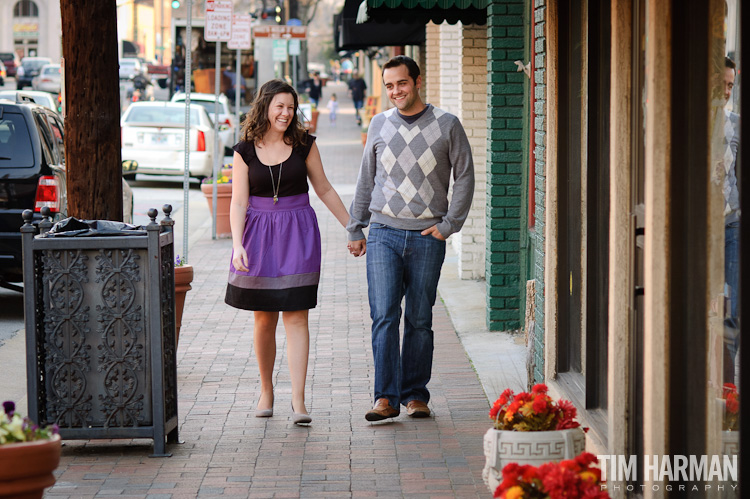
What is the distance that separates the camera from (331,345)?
29.0 feet

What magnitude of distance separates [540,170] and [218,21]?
9426mm

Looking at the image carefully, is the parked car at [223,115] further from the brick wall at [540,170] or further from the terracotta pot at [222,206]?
the brick wall at [540,170]

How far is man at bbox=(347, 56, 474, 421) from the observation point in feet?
20.8

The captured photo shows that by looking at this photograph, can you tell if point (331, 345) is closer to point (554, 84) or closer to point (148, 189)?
point (554, 84)

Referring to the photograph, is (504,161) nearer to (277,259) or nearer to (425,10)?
(425,10)

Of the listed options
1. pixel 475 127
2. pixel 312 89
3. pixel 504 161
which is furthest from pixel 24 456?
pixel 312 89

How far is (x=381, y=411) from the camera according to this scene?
21.1 feet

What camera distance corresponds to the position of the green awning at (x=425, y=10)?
32.3 feet

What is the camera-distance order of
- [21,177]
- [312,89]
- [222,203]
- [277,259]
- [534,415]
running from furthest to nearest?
[312,89] < [222,203] < [21,177] < [277,259] < [534,415]

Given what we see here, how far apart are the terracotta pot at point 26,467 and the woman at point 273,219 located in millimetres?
2202

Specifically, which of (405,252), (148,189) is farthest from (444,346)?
(148,189)

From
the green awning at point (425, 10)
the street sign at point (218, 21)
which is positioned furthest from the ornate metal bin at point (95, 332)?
the street sign at point (218, 21)

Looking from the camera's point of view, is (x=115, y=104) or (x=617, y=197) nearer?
(x=617, y=197)

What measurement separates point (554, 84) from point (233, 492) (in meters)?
2.78
